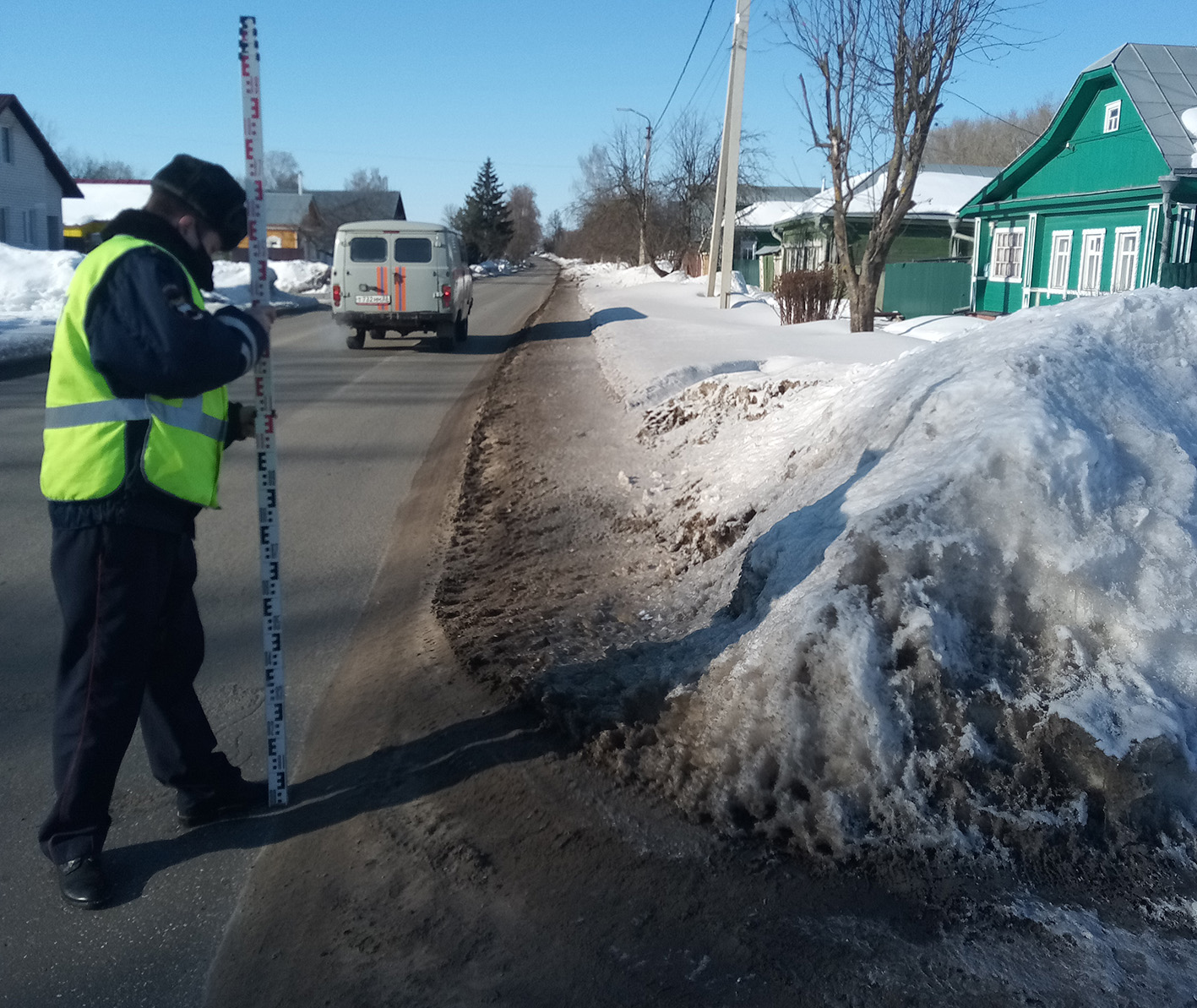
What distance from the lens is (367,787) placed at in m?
3.72

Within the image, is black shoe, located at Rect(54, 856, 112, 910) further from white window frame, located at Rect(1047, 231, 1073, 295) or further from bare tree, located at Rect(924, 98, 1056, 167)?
bare tree, located at Rect(924, 98, 1056, 167)

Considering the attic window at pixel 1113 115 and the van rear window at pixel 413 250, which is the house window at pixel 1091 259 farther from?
the van rear window at pixel 413 250

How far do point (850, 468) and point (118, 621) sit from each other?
127 inches

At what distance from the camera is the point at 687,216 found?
52.0 m

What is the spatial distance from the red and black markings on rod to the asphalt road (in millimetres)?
282

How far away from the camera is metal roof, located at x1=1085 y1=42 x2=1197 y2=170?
67.4ft

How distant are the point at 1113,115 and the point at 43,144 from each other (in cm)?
3852

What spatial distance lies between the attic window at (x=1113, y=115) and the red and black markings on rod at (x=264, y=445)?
2347cm

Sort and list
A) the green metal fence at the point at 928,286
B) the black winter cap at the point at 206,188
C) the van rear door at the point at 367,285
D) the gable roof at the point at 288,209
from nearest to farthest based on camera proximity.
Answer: the black winter cap at the point at 206,188
the van rear door at the point at 367,285
the green metal fence at the point at 928,286
the gable roof at the point at 288,209

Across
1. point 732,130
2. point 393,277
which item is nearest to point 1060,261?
point 732,130

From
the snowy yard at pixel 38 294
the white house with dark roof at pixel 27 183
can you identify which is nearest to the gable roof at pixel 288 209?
the white house with dark roof at pixel 27 183

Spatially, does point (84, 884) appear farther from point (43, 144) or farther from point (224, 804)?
point (43, 144)

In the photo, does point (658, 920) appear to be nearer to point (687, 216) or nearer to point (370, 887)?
point (370, 887)

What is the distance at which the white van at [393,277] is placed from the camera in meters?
18.5
